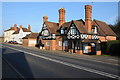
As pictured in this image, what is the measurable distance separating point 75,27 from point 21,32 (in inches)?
1739

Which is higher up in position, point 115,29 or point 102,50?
point 115,29

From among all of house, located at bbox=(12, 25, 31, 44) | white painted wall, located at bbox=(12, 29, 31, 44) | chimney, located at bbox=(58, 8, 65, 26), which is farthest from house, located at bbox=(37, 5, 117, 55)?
white painted wall, located at bbox=(12, 29, 31, 44)

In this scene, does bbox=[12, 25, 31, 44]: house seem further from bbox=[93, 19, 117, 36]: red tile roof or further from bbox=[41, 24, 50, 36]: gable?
bbox=[93, 19, 117, 36]: red tile roof

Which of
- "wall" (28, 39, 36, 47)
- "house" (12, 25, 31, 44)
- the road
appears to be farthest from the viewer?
"house" (12, 25, 31, 44)

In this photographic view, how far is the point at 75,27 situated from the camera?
2875 centimetres

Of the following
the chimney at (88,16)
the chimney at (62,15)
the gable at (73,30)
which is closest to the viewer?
the gable at (73,30)

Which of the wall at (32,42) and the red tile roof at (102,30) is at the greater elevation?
the red tile roof at (102,30)

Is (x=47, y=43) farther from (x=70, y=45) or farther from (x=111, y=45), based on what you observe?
(x=111, y=45)

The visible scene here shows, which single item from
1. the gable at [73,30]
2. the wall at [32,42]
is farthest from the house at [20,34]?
the gable at [73,30]

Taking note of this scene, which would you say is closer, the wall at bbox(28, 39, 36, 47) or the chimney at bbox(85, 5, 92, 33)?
the chimney at bbox(85, 5, 92, 33)

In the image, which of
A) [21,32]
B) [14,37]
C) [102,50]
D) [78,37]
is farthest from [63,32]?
[14,37]

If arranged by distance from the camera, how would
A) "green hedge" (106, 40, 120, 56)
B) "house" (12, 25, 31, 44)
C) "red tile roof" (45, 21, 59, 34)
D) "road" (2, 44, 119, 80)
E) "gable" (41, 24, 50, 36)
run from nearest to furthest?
"road" (2, 44, 119, 80) < "green hedge" (106, 40, 120, 56) < "red tile roof" (45, 21, 59, 34) < "gable" (41, 24, 50, 36) < "house" (12, 25, 31, 44)

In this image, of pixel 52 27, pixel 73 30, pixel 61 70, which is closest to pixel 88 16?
pixel 73 30

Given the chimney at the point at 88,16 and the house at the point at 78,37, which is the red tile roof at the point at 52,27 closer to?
the house at the point at 78,37
